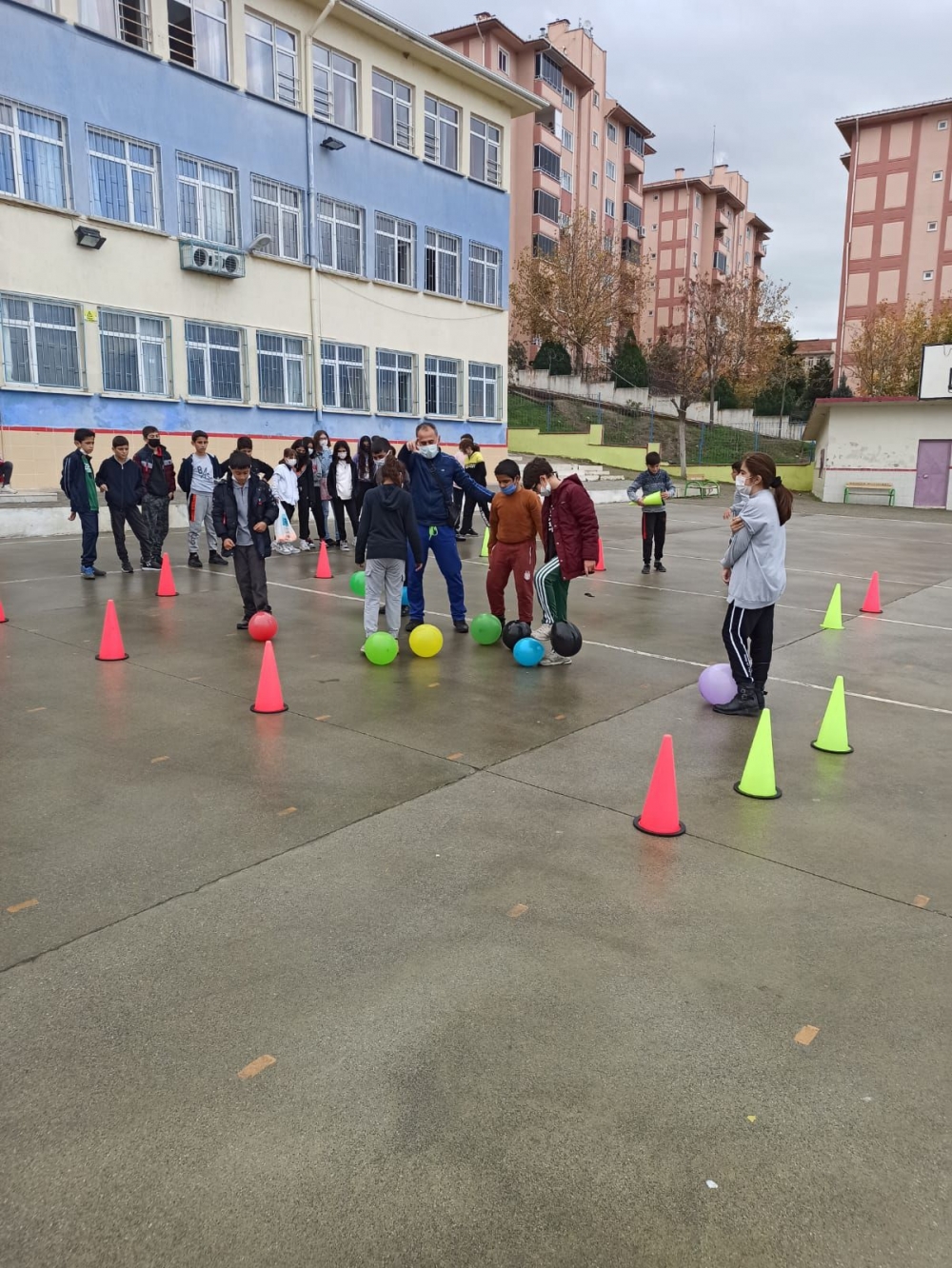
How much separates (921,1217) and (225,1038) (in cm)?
213

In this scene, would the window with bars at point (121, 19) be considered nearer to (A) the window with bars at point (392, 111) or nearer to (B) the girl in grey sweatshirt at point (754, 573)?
(A) the window with bars at point (392, 111)

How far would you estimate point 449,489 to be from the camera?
9.47 meters

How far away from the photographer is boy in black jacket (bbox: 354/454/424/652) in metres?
8.45

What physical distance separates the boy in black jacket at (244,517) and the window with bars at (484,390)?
24.3 meters

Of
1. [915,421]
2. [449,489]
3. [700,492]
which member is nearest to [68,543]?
[449,489]

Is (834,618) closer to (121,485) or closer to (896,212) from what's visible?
(121,485)

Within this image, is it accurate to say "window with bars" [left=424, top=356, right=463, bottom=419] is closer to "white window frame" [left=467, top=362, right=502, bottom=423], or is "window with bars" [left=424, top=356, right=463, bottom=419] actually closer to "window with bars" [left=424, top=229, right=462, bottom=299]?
"white window frame" [left=467, top=362, right=502, bottom=423]

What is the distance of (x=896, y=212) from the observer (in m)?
61.4

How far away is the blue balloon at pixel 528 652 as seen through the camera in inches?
326

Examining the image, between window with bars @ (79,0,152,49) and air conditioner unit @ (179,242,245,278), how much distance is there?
14.9 ft

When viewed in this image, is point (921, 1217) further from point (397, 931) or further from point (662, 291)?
point (662, 291)

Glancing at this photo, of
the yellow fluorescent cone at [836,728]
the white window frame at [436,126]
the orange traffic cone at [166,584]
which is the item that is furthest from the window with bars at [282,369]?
the yellow fluorescent cone at [836,728]

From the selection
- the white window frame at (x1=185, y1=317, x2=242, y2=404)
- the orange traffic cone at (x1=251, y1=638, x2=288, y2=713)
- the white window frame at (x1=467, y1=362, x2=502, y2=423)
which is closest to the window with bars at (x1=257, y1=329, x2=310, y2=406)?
the white window frame at (x1=185, y1=317, x2=242, y2=404)

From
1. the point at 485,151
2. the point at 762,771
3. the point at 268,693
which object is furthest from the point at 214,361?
the point at 762,771
